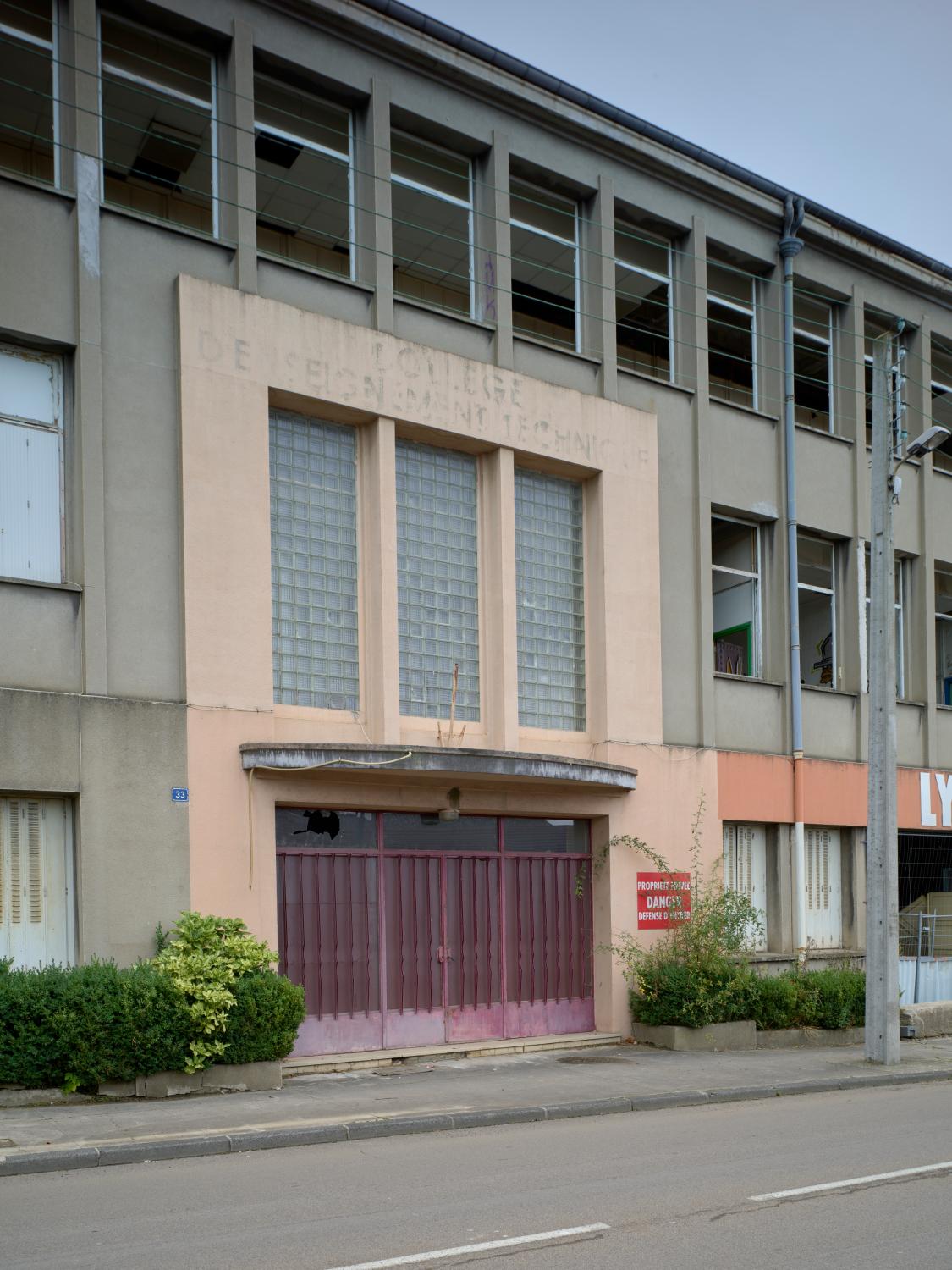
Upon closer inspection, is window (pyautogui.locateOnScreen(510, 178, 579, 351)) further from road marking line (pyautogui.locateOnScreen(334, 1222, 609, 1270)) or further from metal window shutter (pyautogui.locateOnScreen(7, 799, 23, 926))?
road marking line (pyautogui.locateOnScreen(334, 1222, 609, 1270))

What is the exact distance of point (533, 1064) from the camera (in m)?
15.8

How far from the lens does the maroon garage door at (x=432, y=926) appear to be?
50.5 ft

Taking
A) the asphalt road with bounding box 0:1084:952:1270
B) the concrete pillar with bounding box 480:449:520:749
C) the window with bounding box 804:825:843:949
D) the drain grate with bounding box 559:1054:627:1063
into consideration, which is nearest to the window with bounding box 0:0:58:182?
the concrete pillar with bounding box 480:449:520:749

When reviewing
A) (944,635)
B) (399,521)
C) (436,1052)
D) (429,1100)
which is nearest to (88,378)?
(399,521)

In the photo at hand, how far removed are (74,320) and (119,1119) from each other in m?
7.50

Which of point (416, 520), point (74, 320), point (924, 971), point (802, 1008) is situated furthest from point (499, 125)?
point (924, 971)

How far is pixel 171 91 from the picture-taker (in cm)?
1568

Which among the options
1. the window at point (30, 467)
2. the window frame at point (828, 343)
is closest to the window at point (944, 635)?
the window frame at point (828, 343)

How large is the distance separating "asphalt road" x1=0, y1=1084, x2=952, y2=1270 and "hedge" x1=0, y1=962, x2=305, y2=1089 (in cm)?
236

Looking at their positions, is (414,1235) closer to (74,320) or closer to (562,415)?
(74,320)

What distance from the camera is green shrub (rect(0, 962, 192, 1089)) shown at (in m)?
12.1

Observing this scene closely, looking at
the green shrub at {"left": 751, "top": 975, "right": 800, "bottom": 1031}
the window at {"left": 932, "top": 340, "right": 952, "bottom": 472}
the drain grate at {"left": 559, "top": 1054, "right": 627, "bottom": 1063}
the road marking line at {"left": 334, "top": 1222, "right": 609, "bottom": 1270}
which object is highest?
the window at {"left": 932, "top": 340, "right": 952, "bottom": 472}

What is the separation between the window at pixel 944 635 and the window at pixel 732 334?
214 inches

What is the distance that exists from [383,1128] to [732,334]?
13.6 meters
